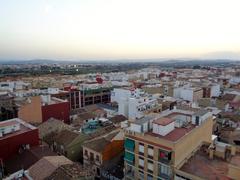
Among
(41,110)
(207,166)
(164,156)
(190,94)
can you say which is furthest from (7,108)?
(190,94)

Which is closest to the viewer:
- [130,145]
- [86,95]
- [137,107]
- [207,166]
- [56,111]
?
[207,166]

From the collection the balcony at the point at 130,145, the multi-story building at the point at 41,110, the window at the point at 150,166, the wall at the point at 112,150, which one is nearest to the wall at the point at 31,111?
the multi-story building at the point at 41,110

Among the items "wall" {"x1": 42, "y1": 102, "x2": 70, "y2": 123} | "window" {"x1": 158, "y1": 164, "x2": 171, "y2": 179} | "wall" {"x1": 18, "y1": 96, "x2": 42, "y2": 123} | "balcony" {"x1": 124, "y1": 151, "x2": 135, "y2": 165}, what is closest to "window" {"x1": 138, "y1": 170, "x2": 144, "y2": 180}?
"balcony" {"x1": 124, "y1": 151, "x2": 135, "y2": 165}

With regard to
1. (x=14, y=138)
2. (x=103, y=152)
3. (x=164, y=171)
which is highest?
(x=14, y=138)

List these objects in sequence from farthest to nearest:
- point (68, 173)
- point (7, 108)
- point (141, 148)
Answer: point (7, 108) < point (141, 148) < point (68, 173)

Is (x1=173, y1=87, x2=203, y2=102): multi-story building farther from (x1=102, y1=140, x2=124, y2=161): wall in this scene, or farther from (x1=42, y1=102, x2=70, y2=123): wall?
(x1=102, y1=140, x2=124, y2=161): wall

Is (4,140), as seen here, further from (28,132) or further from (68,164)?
(68,164)

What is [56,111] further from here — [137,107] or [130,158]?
[130,158]
